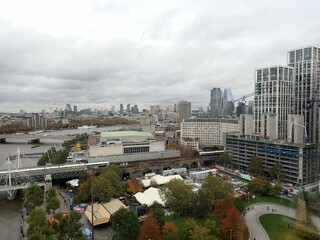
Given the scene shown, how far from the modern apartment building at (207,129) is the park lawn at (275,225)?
27.0m

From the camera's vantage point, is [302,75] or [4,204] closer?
[4,204]

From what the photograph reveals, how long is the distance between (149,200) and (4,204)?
11.5 meters

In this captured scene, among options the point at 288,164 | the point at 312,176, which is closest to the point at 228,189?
the point at 288,164

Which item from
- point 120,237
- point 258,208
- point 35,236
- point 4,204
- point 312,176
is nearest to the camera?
point 35,236

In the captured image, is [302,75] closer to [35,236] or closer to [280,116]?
[280,116]

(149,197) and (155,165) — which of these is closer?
(149,197)

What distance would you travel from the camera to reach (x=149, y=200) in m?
15.4

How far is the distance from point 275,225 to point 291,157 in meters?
Result: 9.42

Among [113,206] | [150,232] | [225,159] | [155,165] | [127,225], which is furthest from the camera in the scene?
[225,159]

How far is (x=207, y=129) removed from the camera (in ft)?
139

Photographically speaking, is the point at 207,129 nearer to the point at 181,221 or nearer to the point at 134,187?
the point at 134,187

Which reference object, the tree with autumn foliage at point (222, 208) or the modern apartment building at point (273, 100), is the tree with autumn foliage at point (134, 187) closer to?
the tree with autumn foliage at point (222, 208)

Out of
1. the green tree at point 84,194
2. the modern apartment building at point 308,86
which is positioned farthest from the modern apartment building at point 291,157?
the green tree at point 84,194

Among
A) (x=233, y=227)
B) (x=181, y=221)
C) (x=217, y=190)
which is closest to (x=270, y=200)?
(x=217, y=190)
